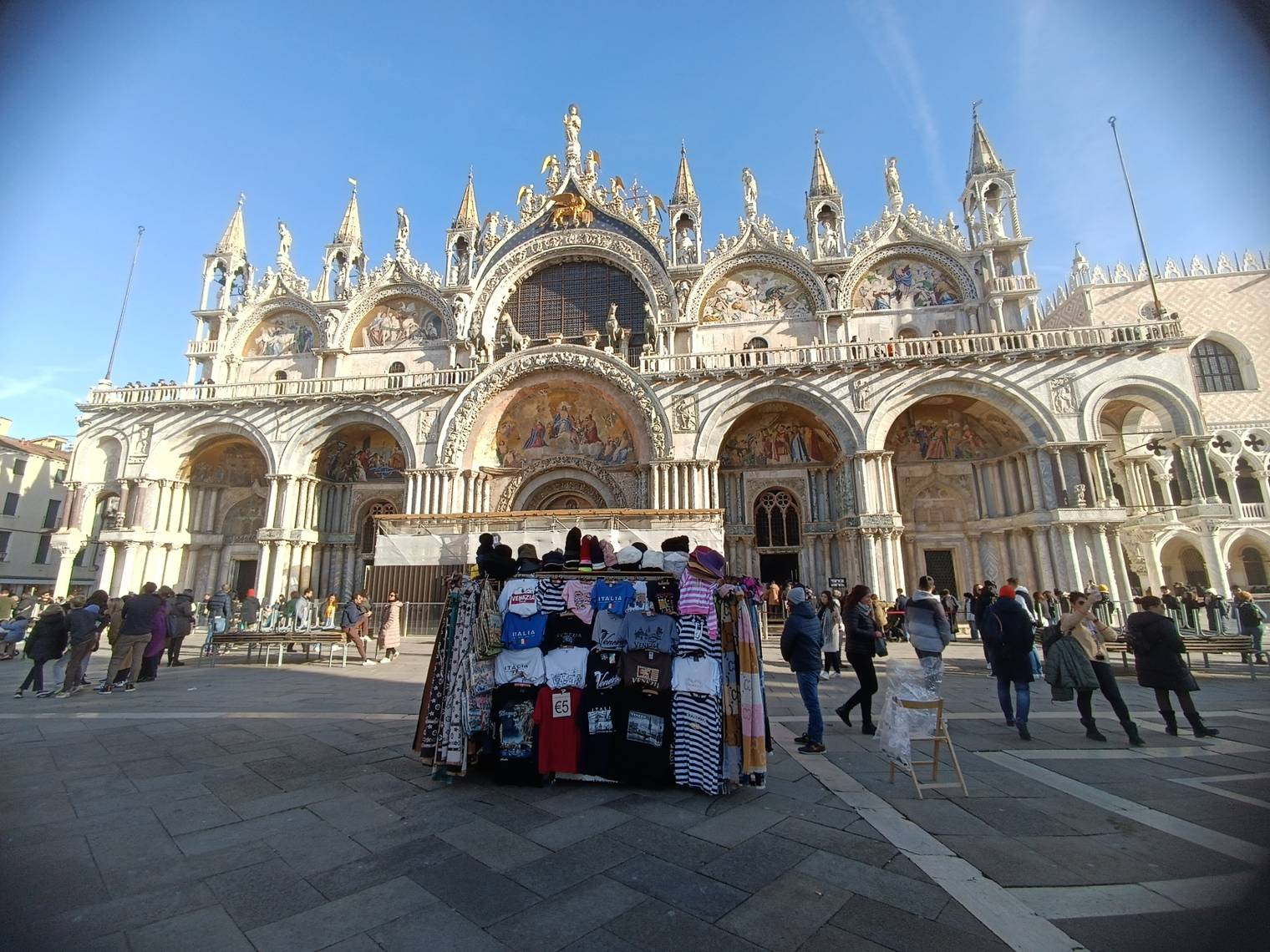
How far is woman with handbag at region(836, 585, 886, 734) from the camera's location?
6.39m

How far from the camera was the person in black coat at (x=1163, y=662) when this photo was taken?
6195 mm

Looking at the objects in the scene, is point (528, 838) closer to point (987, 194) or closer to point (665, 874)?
point (665, 874)

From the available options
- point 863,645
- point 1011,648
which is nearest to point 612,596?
point 863,645

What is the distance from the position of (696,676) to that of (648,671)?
425 millimetres

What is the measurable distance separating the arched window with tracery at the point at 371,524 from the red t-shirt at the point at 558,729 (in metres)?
20.9

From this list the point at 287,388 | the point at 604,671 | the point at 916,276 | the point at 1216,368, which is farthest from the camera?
the point at 1216,368

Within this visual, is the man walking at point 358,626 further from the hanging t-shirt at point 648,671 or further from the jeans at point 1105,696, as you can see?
the jeans at point 1105,696

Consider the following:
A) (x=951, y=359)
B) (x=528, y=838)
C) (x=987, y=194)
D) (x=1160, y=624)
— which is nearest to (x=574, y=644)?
(x=528, y=838)

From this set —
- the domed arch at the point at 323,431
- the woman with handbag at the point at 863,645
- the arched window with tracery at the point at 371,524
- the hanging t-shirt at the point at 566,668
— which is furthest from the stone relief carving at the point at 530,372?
the hanging t-shirt at the point at 566,668

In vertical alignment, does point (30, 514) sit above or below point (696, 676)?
above

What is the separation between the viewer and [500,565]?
5.27m

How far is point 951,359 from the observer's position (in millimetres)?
18812

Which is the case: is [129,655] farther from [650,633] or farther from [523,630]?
[650,633]

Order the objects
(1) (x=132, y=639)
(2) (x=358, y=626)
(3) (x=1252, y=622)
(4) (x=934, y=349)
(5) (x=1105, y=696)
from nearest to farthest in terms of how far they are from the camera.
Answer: (5) (x=1105, y=696)
(1) (x=132, y=639)
(3) (x=1252, y=622)
(2) (x=358, y=626)
(4) (x=934, y=349)
